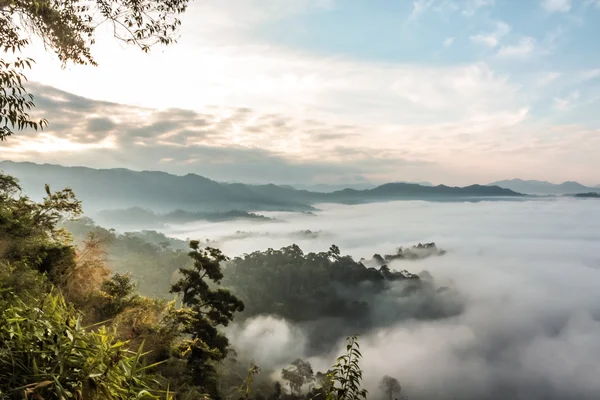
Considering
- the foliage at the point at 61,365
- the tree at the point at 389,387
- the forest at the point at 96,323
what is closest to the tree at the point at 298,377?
the forest at the point at 96,323

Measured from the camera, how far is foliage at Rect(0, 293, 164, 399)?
2287 millimetres

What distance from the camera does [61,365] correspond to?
2.35 m

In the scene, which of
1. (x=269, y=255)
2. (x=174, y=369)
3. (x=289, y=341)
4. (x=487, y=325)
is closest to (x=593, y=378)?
A: (x=487, y=325)

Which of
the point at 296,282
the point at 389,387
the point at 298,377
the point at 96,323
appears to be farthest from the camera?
the point at 296,282

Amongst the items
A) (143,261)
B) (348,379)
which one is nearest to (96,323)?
(348,379)

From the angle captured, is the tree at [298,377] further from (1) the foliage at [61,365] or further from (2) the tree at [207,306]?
(1) the foliage at [61,365]

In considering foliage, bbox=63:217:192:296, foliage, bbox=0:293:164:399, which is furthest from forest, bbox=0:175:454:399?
foliage, bbox=63:217:192:296

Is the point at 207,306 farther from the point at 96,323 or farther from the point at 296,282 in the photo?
the point at 296,282

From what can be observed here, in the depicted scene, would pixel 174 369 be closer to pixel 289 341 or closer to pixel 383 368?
pixel 289 341

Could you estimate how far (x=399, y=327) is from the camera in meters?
94.6

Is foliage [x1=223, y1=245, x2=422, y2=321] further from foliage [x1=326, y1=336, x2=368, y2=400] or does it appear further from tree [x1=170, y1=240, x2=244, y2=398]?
foliage [x1=326, y1=336, x2=368, y2=400]

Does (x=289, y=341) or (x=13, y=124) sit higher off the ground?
(x=13, y=124)

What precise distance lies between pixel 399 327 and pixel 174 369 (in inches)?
3729

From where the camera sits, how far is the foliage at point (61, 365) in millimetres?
2287
